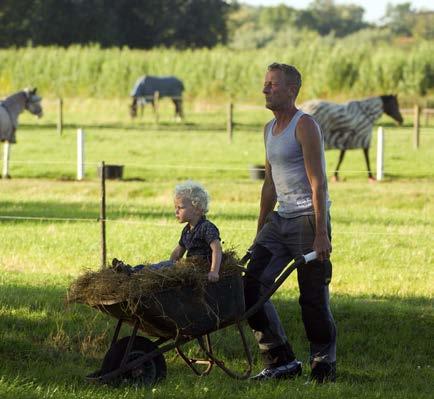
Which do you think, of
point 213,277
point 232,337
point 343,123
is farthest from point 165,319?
point 343,123

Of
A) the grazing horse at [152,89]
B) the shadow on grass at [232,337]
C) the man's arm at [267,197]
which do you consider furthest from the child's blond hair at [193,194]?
the grazing horse at [152,89]

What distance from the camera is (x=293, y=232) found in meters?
8.56

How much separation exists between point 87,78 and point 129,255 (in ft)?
126

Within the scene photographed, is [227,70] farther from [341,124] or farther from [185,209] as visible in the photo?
[185,209]

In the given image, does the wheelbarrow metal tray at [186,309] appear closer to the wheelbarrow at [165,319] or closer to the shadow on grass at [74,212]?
the wheelbarrow at [165,319]

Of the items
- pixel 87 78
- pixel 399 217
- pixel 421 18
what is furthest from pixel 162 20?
pixel 421 18

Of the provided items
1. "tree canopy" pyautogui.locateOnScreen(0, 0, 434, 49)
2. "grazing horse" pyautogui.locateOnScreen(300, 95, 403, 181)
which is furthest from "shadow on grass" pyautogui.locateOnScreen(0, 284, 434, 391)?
"tree canopy" pyautogui.locateOnScreen(0, 0, 434, 49)

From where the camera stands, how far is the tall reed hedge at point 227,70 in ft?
163

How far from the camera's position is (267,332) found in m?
8.76

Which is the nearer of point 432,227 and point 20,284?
point 20,284

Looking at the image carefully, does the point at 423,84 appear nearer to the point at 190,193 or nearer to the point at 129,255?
the point at 129,255

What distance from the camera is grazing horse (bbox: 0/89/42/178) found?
25.9 meters

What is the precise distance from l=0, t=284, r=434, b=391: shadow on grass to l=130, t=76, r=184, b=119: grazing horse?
34.3 meters

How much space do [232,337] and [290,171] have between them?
8.03 feet
